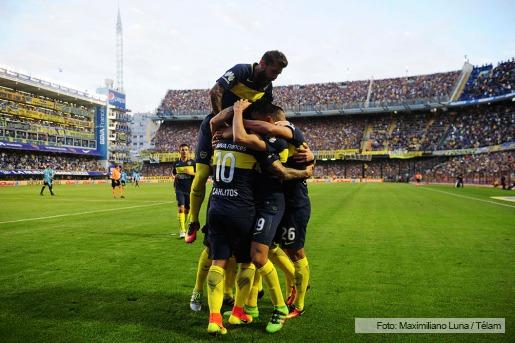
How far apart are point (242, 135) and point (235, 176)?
472mm

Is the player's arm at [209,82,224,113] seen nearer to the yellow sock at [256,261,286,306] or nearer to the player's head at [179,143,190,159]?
the yellow sock at [256,261,286,306]

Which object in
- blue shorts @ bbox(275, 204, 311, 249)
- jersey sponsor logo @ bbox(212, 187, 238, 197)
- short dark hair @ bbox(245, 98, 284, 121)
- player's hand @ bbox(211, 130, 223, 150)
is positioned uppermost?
short dark hair @ bbox(245, 98, 284, 121)

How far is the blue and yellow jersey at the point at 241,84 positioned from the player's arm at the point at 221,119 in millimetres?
275

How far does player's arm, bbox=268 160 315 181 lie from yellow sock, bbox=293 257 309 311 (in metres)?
1.12

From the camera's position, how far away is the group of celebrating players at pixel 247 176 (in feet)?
14.6

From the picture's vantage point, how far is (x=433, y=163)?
6328 cm

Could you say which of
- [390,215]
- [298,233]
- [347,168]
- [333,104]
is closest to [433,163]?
[347,168]

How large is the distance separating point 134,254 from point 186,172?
128 inches

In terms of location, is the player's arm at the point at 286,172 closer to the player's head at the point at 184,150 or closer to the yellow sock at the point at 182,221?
the player's head at the point at 184,150

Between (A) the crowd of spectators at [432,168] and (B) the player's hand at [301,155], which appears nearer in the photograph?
(B) the player's hand at [301,155]

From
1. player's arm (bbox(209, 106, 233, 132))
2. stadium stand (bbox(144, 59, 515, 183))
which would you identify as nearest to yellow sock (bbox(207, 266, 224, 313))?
player's arm (bbox(209, 106, 233, 132))

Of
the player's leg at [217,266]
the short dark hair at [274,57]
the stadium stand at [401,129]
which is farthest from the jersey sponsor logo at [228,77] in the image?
the stadium stand at [401,129]

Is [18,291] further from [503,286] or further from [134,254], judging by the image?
[503,286]

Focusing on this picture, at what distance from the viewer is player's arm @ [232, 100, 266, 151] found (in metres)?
4.28
